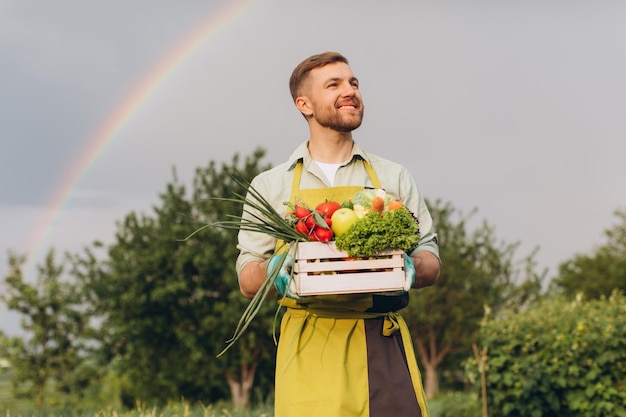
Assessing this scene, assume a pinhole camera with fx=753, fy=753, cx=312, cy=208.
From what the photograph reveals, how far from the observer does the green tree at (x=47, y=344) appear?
81.1 ft

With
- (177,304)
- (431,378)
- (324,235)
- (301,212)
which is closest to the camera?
(324,235)

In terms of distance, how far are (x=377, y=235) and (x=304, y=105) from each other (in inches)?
36.5

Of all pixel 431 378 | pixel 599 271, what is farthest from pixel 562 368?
pixel 599 271

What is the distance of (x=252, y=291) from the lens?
3.02 meters

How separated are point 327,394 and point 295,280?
1.71ft

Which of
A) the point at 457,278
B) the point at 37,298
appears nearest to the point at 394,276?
the point at 457,278

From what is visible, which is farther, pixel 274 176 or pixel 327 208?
pixel 274 176

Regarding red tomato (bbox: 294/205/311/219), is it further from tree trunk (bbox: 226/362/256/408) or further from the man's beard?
tree trunk (bbox: 226/362/256/408)

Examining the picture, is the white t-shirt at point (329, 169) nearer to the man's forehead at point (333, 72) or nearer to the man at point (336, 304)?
the man at point (336, 304)

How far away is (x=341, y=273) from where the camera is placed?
105 inches

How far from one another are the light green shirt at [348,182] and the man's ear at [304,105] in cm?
15

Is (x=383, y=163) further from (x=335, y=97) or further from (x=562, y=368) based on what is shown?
(x=562, y=368)

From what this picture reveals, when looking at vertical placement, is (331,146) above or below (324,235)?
above

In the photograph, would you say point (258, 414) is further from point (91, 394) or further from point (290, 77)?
point (91, 394)
